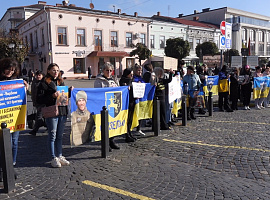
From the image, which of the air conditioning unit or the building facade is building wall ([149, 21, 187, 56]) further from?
the building facade

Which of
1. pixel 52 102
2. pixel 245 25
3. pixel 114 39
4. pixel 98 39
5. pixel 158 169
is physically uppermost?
pixel 245 25

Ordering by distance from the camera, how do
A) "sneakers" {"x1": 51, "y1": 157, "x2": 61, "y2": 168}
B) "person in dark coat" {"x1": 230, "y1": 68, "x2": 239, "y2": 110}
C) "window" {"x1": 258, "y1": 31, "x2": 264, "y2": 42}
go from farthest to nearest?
"window" {"x1": 258, "y1": 31, "x2": 264, "y2": 42} → "person in dark coat" {"x1": 230, "y1": 68, "x2": 239, "y2": 110} → "sneakers" {"x1": 51, "y1": 157, "x2": 61, "y2": 168}

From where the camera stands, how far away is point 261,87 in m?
12.2

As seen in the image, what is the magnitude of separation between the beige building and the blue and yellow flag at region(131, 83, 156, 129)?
1221 inches

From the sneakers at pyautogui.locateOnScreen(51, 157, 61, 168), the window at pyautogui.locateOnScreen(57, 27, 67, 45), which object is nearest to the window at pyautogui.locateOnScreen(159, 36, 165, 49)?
the window at pyautogui.locateOnScreen(57, 27, 67, 45)

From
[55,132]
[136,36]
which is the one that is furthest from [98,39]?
[55,132]

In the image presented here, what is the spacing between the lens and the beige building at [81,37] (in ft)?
118

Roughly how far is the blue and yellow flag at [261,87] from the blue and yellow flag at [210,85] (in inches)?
74.6

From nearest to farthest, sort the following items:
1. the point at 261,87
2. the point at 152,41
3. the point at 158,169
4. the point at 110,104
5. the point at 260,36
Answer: the point at 158,169
the point at 110,104
the point at 261,87
the point at 152,41
the point at 260,36

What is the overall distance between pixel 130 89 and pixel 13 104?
2.90 m

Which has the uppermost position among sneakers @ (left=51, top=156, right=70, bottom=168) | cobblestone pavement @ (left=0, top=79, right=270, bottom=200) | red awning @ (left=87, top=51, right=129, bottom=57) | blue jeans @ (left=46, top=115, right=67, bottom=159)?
red awning @ (left=87, top=51, right=129, bottom=57)

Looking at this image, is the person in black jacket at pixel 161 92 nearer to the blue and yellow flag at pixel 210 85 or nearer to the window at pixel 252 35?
the blue and yellow flag at pixel 210 85

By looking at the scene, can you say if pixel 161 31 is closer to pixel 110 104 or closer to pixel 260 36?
pixel 260 36

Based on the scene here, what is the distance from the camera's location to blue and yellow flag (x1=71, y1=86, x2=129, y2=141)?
5.43 meters
